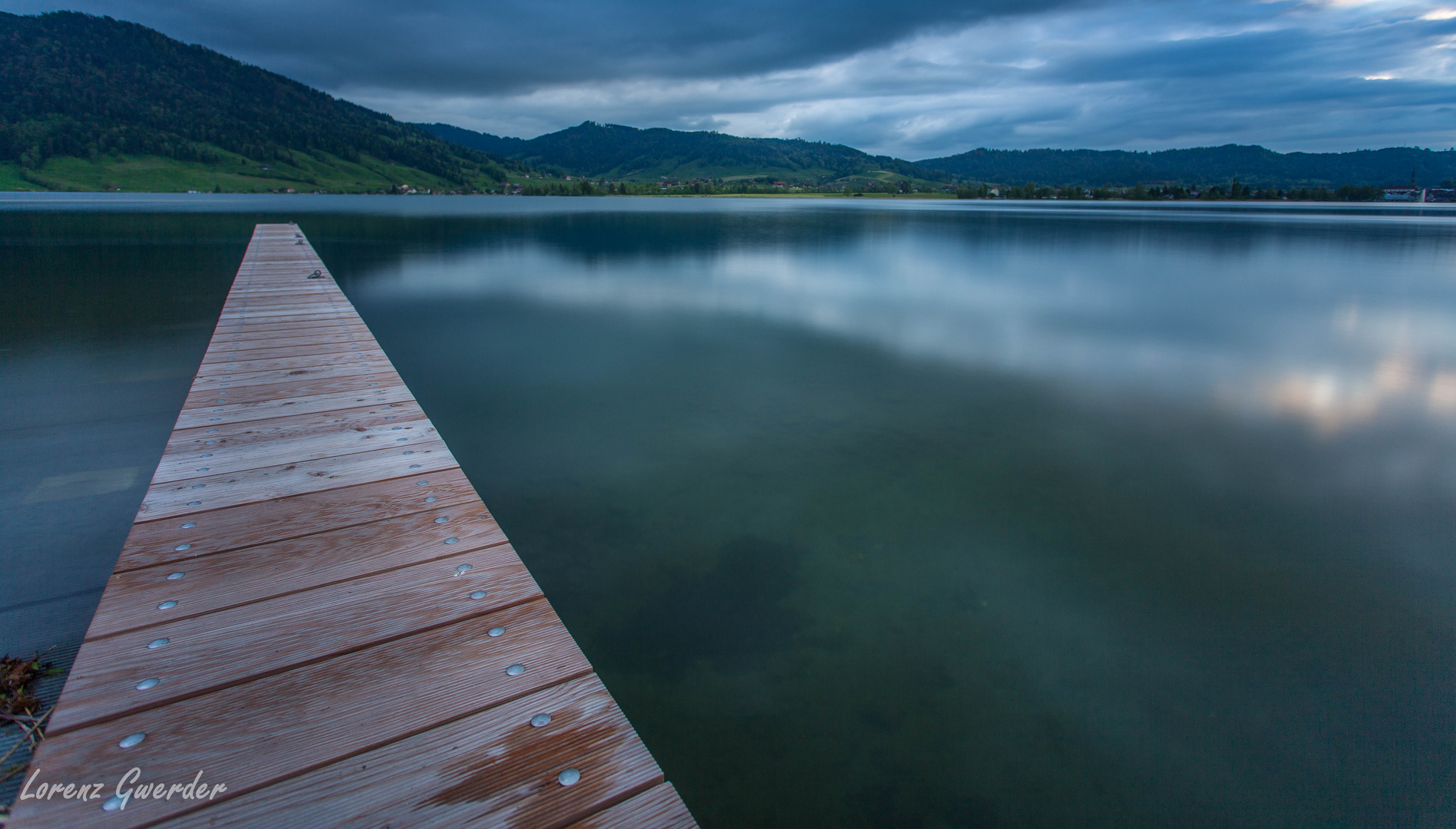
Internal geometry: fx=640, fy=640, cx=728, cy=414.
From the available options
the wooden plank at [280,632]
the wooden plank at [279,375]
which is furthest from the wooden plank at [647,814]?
the wooden plank at [279,375]

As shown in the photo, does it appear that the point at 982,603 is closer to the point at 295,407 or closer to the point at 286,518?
the point at 286,518

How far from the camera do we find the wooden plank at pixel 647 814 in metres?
1.82

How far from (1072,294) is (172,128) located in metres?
159

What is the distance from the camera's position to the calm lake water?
3.28 metres

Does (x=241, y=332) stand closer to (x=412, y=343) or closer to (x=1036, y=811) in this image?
(x=412, y=343)

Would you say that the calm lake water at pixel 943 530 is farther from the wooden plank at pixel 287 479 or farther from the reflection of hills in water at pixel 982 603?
the wooden plank at pixel 287 479

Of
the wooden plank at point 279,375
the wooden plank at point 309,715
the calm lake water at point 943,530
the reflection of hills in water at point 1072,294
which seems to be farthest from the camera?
the reflection of hills in water at point 1072,294

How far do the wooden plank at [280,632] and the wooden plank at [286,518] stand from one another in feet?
1.54

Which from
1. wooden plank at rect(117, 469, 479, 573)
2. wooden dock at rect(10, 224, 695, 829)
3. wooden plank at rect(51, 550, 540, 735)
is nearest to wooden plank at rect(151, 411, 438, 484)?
wooden dock at rect(10, 224, 695, 829)

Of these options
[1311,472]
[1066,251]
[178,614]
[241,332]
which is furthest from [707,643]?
[1066,251]

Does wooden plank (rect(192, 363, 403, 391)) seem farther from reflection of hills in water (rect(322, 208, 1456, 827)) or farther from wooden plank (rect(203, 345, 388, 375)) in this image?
reflection of hills in water (rect(322, 208, 1456, 827))

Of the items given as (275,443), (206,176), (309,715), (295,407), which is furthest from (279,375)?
(206,176)

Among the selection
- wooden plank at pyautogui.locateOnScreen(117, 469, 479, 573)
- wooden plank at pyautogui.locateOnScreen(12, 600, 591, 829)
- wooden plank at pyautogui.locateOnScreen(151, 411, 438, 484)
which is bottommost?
wooden plank at pyautogui.locateOnScreen(12, 600, 591, 829)

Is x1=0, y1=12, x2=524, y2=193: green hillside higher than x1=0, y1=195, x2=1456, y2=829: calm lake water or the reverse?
higher
